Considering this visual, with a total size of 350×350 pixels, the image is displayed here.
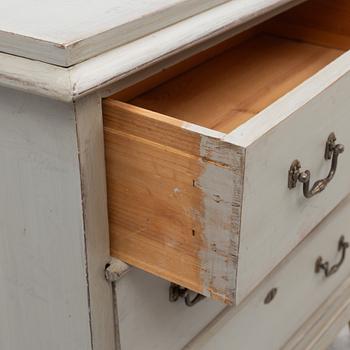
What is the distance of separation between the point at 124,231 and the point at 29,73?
0.17 metres

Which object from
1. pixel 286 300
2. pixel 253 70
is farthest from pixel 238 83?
pixel 286 300

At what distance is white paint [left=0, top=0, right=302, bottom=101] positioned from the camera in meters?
0.51

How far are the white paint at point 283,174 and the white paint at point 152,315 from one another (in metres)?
0.13

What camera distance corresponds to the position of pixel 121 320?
66 cm

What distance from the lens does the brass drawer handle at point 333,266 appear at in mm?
1036

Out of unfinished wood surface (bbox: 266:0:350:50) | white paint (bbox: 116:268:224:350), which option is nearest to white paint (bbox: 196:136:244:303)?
white paint (bbox: 116:268:224:350)

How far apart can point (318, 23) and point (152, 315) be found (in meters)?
0.48

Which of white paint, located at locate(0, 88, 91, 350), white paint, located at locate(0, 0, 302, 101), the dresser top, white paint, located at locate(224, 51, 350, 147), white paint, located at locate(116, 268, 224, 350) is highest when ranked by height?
the dresser top

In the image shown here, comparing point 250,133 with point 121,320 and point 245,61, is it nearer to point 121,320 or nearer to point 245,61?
point 121,320

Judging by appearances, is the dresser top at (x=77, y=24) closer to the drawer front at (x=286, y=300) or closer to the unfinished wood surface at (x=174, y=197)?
the unfinished wood surface at (x=174, y=197)

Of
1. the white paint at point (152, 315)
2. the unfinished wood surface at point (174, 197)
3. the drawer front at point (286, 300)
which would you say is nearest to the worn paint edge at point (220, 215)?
the unfinished wood surface at point (174, 197)

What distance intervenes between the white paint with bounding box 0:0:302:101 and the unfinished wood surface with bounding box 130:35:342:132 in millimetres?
92

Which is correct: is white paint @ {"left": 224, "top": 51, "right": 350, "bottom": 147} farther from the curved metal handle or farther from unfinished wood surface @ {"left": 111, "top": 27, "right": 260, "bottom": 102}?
the curved metal handle

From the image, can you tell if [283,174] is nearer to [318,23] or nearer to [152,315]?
[152,315]
